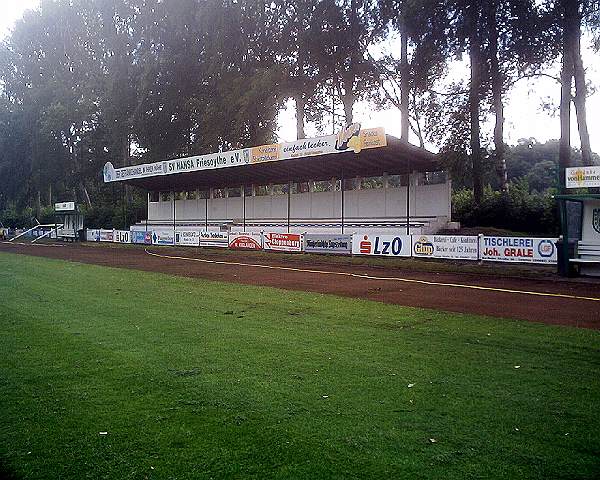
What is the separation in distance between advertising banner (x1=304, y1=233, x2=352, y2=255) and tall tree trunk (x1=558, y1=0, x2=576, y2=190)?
10413 millimetres

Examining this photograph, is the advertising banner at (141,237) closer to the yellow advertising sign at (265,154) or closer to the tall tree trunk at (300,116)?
the yellow advertising sign at (265,154)

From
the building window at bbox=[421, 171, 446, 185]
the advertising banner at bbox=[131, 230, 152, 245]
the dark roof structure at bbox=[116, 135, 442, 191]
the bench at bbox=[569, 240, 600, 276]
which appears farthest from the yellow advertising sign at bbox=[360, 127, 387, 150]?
the advertising banner at bbox=[131, 230, 152, 245]

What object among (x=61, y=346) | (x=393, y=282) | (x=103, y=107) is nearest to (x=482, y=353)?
(x=61, y=346)

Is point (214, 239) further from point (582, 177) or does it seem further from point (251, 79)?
point (582, 177)

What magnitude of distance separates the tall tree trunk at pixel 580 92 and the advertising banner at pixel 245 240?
56.7 feet

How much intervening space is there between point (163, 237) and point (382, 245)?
737 inches

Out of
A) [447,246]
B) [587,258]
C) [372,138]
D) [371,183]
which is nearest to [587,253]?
[587,258]

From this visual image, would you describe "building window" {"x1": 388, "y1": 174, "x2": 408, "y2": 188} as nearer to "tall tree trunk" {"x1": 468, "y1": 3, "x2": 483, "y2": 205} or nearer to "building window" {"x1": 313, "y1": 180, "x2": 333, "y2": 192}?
"building window" {"x1": 313, "y1": 180, "x2": 333, "y2": 192}

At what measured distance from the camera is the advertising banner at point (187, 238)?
119 feet

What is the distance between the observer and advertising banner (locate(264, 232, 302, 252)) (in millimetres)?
29916

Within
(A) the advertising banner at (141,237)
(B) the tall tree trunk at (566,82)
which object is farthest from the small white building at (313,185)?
(B) the tall tree trunk at (566,82)

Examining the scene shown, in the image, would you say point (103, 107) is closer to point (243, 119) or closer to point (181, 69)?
point (181, 69)

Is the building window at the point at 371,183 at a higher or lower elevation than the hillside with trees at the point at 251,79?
lower

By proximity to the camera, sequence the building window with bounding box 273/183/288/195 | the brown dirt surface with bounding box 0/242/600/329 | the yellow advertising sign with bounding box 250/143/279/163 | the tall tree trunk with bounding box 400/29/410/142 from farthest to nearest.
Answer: the building window with bounding box 273/183/288/195 → the tall tree trunk with bounding box 400/29/410/142 → the yellow advertising sign with bounding box 250/143/279/163 → the brown dirt surface with bounding box 0/242/600/329
